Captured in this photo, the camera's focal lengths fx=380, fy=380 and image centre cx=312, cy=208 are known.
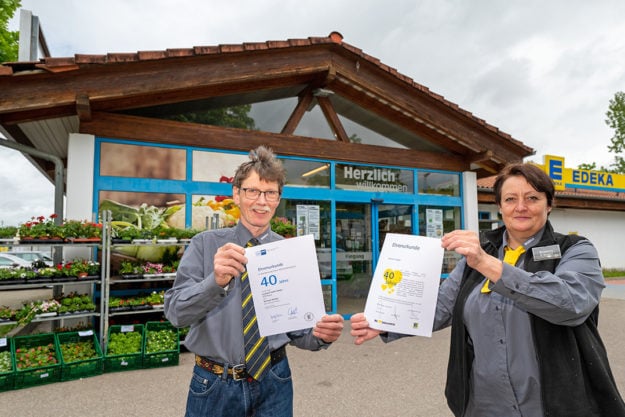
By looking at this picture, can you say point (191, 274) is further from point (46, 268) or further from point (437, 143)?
point (437, 143)

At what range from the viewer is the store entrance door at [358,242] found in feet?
25.3

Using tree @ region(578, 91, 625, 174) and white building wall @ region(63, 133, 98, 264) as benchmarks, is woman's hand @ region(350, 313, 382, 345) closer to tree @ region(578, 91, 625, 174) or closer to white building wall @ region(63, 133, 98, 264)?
white building wall @ region(63, 133, 98, 264)

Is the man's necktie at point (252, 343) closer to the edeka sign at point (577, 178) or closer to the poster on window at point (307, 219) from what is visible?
the poster on window at point (307, 219)

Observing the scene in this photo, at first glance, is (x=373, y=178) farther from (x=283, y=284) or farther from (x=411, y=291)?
(x=283, y=284)

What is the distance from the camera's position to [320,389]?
412 centimetres

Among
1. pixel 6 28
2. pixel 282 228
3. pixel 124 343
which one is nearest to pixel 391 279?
pixel 282 228

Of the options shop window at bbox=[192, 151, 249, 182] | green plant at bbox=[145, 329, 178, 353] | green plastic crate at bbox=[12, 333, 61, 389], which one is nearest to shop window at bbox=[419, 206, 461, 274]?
shop window at bbox=[192, 151, 249, 182]

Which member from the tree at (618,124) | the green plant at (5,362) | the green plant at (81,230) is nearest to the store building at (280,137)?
the green plant at (81,230)

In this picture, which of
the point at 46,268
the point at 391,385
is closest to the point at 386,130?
the point at 391,385

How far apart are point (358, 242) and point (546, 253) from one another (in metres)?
6.30

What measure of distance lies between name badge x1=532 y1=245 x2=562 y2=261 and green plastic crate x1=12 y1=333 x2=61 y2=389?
196 inches

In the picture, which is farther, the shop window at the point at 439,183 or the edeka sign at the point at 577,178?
the edeka sign at the point at 577,178

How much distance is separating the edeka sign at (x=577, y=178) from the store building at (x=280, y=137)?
373 centimetres

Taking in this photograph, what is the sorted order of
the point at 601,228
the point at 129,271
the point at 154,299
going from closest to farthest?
the point at 129,271 < the point at 154,299 < the point at 601,228
